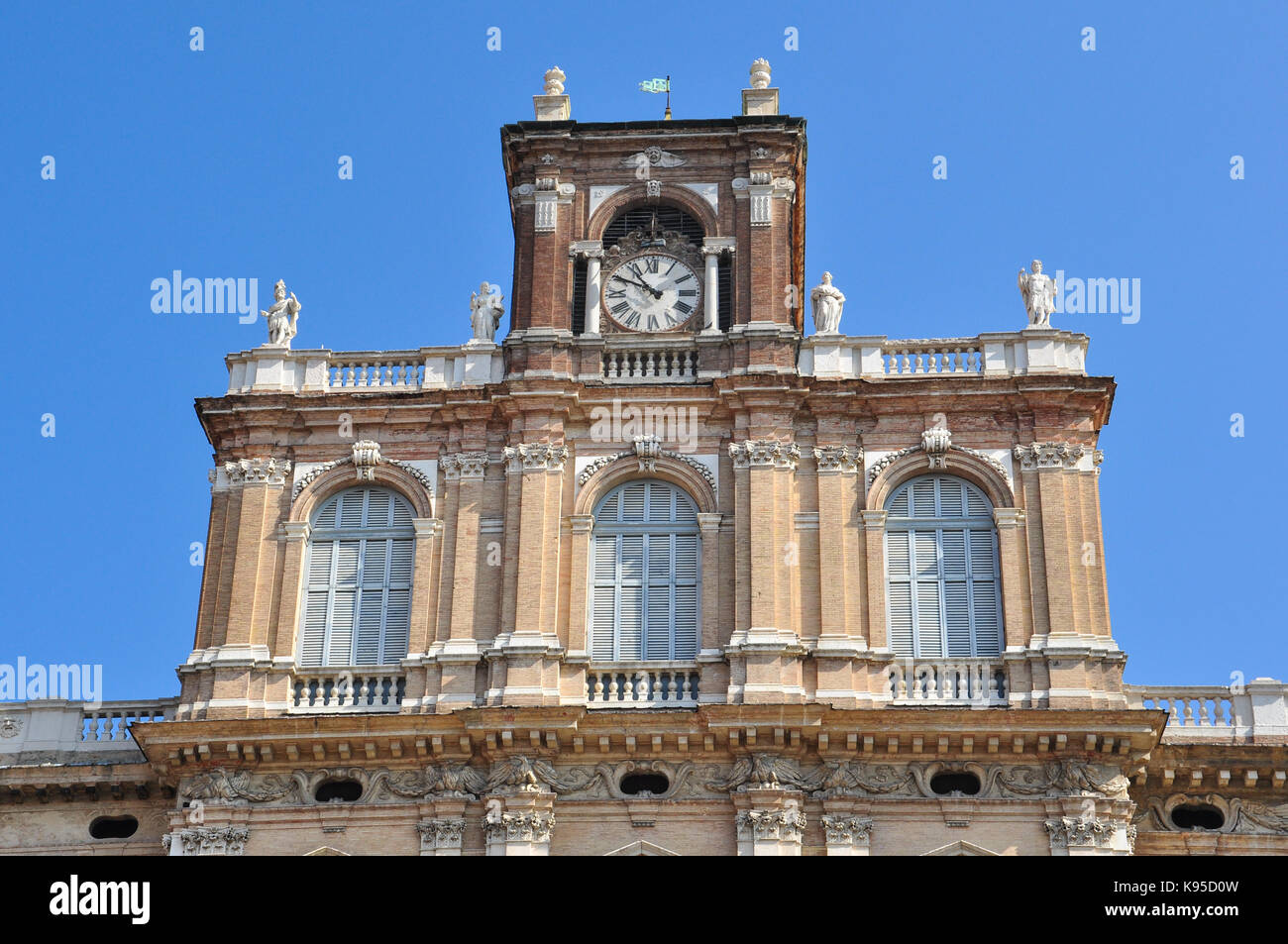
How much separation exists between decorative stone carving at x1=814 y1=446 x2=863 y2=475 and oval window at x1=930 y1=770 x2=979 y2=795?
5.63 meters

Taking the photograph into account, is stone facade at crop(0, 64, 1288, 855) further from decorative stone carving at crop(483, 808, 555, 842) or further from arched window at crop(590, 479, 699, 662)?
arched window at crop(590, 479, 699, 662)

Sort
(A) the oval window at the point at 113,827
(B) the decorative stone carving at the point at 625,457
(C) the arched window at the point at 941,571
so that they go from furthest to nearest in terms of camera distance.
→ (B) the decorative stone carving at the point at 625,457
(A) the oval window at the point at 113,827
(C) the arched window at the point at 941,571

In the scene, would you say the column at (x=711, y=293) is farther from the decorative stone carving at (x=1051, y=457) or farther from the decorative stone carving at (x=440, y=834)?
the decorative stone carving at (x=440, y=834)

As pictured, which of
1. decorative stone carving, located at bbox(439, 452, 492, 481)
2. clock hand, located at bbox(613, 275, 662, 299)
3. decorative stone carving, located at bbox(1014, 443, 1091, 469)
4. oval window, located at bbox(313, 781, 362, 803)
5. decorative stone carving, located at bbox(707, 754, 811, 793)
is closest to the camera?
decorative stone carving, located at bbox(707, 754, 811, 793)

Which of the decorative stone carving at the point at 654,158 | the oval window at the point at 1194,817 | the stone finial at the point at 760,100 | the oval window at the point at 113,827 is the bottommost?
the oval window at the point at 113,827

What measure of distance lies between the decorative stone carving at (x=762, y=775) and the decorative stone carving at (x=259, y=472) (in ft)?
31.4

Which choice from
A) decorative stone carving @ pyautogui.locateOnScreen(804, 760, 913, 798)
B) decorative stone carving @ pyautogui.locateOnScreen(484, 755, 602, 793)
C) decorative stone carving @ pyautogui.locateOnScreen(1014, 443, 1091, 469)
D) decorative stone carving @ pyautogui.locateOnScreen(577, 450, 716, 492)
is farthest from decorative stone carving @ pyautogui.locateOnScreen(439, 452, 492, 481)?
decorative stone carving @ pyautogui.locateOnScreen(1014, 443, 1091, 469)

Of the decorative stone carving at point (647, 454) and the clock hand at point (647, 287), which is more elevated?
the clock hand at point (647, 287)

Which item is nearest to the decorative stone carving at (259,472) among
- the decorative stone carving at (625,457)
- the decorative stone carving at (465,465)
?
the decorative stone carving at (465,465)

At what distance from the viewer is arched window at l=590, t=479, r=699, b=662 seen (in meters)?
33.3

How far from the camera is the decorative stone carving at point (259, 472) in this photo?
3488cm

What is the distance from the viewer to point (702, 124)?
37625 mm
